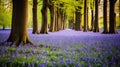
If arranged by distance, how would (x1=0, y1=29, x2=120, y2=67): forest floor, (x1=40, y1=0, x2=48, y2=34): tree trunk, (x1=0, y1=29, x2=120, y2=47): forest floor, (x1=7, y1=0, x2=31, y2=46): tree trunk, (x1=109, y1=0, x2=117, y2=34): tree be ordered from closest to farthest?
(x1=0, y1=29, x2=120, y2=67): forest floor
(x1=7, y1=0, x2=31, y2=46): tree trunk
(x1=0, y1=29, x2=120, y2=47): forest floor
(x1=109, y1=0, x2=117, y2=34): tree
(x1=40, y1=0, x2=48, y2=34): tree trunk

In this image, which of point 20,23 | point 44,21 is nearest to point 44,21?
point 44,21

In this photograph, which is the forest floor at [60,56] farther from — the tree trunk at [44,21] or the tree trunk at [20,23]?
the tree trunk at [44,21]

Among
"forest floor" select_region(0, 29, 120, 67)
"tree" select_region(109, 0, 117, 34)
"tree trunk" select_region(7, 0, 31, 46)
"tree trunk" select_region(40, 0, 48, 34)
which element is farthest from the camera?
"tree trunk" select_region(40, 0, 48, 34)

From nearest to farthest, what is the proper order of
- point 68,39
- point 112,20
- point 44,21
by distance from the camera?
point 68,39 < point 112,20 < point 44,21

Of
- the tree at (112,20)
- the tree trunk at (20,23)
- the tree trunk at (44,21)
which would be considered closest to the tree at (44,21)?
the tree trunk at (44,21)

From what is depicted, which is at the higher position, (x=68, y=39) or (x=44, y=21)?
(x=44, y=21)

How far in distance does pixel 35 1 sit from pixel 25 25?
1832cm

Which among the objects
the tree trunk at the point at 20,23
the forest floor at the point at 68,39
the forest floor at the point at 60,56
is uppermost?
the tree trunk at the point at 20,23

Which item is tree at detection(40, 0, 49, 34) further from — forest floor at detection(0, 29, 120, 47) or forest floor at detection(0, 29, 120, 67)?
forest floor at detection(0, 29, 120, 67)

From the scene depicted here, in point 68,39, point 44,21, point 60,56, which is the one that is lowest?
point 68,39

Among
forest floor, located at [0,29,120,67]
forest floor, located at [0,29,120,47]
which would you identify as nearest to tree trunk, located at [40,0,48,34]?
forest floor, located at [0,29,120,47]

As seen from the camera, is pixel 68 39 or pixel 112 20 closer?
pixel 68 39

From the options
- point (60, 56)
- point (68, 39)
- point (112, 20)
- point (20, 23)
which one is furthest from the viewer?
point (112, 20)

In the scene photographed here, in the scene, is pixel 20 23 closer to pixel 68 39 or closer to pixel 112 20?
pixel 68 39
